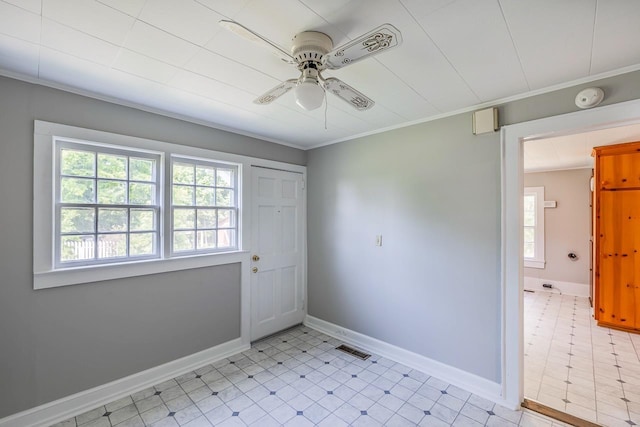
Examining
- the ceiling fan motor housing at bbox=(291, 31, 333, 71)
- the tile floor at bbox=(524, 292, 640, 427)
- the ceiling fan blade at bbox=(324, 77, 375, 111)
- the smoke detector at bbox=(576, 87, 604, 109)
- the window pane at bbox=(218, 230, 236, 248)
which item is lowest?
the tile floor at bbox=(524, 292, 640, 427)

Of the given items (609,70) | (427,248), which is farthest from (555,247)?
(609,70)

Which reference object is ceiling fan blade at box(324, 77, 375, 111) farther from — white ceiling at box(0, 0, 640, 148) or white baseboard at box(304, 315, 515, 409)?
white baseboard at box(304, 315, 515, 409)

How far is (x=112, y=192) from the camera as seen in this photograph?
2.36 meters

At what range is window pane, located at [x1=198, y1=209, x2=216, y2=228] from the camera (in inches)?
115

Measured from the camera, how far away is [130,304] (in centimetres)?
239

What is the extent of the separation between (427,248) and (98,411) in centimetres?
303

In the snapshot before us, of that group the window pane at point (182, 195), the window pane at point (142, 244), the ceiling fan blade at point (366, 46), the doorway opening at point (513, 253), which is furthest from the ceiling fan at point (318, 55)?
the window pane at point (142, 244)

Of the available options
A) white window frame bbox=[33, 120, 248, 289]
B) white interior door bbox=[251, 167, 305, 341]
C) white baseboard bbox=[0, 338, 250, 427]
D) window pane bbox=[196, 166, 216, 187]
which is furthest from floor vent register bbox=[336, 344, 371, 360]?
window pane bbox=[196, 166, 216, 187]

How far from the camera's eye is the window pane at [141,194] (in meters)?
2.46

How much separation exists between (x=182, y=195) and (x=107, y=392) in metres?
1.73

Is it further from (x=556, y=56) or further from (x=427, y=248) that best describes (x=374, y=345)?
(x=556, y=56)

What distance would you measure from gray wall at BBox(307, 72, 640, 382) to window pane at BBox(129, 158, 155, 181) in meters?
1.96

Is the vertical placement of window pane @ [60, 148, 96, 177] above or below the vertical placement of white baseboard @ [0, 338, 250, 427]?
above

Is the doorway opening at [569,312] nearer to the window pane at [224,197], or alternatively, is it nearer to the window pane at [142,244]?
the window pane at [224,197]
